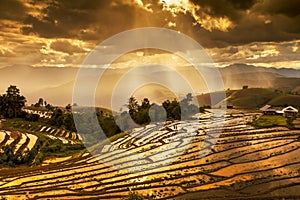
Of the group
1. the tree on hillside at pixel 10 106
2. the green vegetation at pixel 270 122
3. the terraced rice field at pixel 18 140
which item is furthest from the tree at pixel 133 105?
the green vegetation at pixel 270 122

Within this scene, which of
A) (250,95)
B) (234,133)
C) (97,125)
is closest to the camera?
(234,133)

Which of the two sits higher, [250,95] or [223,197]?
[250,95]

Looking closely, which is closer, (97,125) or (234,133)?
(234,133)

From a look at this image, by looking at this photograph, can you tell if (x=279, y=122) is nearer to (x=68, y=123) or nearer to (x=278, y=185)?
(x=278, y=185)

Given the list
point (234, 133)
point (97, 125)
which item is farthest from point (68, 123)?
point (234, 133)

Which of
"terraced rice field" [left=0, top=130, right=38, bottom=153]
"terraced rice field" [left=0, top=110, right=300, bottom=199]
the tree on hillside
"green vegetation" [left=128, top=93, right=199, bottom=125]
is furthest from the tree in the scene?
"terraced rice field" [left=0, top=110, right=300, bottom=199]

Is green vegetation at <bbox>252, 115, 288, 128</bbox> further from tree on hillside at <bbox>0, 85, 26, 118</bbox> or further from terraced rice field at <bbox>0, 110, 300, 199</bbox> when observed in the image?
tree on hillside at <bbox>0, 85, 26, 118</bbox>

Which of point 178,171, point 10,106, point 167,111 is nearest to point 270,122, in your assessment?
point 167,111

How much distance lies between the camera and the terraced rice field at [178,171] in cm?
1584

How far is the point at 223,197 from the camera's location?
1452 cm

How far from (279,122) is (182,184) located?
1916 cm

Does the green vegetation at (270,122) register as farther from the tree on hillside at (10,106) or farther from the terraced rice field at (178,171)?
the tree on hillside at (10,106)

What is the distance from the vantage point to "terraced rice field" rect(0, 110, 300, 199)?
1584cm

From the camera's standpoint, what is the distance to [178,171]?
18938mm
